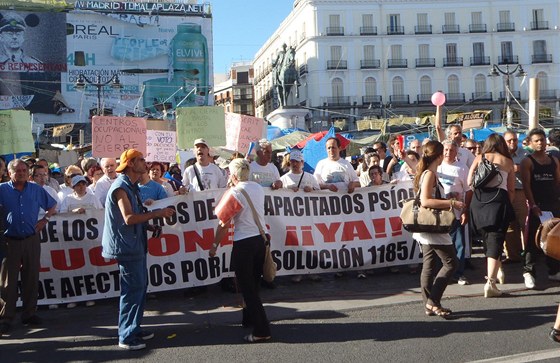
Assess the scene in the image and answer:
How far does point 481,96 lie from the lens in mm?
58250

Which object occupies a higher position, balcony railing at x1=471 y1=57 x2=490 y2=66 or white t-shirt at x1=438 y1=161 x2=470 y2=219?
balcony railing at x1=471 y1=57 x2=490 y2=66

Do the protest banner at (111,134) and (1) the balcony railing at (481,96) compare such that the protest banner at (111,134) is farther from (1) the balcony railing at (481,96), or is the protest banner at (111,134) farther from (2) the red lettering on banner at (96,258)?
(1) the balcony railing at (481,96)

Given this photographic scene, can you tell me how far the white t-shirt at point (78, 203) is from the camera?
774cm

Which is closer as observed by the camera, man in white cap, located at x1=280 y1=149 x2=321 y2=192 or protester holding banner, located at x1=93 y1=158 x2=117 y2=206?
protester holding banner, located at x1=93 y1=158 x2=117 y2=206

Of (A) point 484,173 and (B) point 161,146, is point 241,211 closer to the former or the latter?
(A) point 484,173

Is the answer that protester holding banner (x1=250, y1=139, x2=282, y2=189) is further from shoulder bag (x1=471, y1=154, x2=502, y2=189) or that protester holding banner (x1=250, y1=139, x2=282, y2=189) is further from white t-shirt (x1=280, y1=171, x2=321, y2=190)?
shoulder bag (x1=471, y1=154, x2=502, y2=189)

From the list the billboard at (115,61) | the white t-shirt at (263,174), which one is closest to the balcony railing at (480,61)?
the billboard at (115,61)

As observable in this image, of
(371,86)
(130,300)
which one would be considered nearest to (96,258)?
(130,300)

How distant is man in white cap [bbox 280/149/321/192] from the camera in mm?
8180

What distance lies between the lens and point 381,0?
194 feet

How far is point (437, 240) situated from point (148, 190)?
3.29 metres

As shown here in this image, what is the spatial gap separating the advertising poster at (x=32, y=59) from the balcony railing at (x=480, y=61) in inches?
1411

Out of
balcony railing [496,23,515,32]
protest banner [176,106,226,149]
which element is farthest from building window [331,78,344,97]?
protest banner [176,106,226,149]

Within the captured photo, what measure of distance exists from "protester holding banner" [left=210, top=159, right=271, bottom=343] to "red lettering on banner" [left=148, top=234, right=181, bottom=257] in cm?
208
